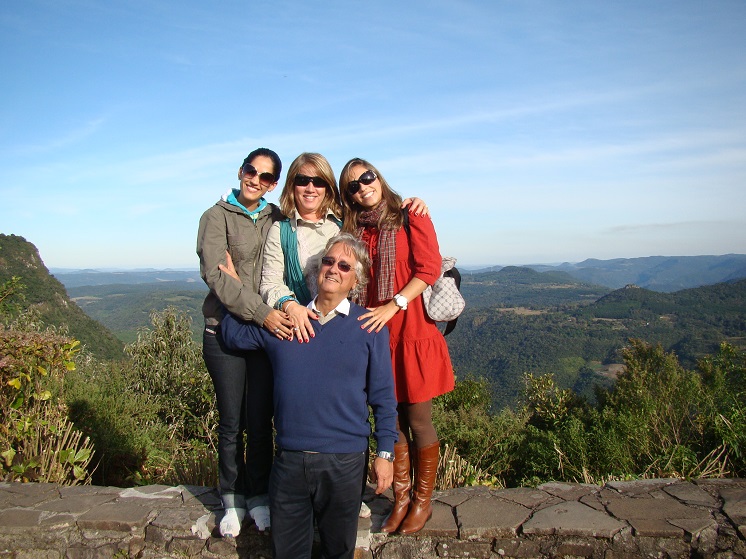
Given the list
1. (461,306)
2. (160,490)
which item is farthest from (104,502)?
(461,306)

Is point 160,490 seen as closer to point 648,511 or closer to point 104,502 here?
point 104,502

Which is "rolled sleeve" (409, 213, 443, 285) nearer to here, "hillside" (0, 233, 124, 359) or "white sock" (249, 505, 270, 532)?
"white sock" (249, 505, 270, 532)

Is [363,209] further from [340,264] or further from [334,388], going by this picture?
[334,388]

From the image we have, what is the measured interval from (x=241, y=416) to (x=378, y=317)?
3.08 ft

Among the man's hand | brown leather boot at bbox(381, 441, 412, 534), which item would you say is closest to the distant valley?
brown leather boot at bbox(381, 441, 412, 534)

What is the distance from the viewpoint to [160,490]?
315 centimetres

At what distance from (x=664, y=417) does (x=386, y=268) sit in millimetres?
3738

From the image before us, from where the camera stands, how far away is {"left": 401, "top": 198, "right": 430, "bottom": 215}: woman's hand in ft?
8.46

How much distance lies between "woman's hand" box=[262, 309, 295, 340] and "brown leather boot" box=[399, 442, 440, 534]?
931 millimetres

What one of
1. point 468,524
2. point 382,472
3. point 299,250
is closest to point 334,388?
point 382,472

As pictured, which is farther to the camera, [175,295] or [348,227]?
[175,295]

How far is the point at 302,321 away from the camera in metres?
2.19

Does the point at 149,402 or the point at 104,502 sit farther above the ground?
the point at 104,502

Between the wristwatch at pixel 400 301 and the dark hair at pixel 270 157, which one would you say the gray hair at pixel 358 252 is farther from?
the dark hair at pixel 270 157
